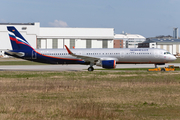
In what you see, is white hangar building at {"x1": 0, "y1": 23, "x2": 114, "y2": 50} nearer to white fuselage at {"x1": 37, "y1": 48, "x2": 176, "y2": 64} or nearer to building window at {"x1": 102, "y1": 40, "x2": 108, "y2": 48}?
building window at {"x1": 102, "y1": 40, "x2": 108, "y2": 48}

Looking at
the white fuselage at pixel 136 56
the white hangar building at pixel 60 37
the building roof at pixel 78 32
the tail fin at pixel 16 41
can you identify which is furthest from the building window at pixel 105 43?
the tail fin at pixel 16 41

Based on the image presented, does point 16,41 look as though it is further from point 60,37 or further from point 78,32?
point 78,32

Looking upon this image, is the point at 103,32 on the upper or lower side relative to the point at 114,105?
upper

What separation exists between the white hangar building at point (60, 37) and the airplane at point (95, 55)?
7690 centimetres

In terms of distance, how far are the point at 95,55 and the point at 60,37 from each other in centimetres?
8057

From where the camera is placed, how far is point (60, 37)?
122875 mm

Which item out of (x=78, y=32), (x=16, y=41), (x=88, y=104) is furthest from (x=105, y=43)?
(x=88, y=104)

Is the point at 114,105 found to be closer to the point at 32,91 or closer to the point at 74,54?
the point at 32,91

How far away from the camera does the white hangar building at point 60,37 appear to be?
401ft

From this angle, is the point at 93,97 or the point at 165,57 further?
the point at 165,57

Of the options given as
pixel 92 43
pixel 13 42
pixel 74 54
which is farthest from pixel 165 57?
pixel 92 43

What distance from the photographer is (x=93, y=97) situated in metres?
18.3

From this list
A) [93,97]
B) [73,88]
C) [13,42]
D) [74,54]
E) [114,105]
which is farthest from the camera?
[13,42]

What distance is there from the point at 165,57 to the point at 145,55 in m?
3.30
